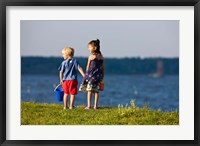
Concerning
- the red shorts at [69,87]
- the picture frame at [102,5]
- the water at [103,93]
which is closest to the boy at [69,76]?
the red shorts at [69,87]

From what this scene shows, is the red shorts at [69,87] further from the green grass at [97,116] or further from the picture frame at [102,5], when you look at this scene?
the picture frame at [102,5]

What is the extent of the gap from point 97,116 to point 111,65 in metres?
1.98

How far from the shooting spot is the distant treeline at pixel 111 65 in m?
7.65

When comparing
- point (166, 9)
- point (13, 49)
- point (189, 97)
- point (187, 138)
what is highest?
point (166, 9)

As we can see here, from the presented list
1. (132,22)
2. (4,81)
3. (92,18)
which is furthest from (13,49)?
(132,22)

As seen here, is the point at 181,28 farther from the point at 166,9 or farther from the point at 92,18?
the point at 92,18

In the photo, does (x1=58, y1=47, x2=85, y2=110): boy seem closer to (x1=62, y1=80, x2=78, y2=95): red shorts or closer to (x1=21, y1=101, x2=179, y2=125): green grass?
(x1=62, y1=80, x2=78, y2=95): red shorts

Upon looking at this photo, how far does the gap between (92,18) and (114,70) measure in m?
2.85

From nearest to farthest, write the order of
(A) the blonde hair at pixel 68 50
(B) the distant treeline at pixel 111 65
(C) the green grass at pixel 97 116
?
1. (C) the green grass at pixel 97 116
2. (A) the blonde hair at pixel 68 50
3. (B) the distant treeline at pixel 111 65

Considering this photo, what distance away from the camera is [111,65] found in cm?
912

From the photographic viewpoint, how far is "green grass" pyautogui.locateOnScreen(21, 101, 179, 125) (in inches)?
278

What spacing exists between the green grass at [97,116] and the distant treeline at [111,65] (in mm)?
552

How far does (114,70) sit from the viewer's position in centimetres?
967

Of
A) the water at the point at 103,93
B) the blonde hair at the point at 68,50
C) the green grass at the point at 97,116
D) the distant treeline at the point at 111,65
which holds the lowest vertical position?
the green grass at the point at 97,116
